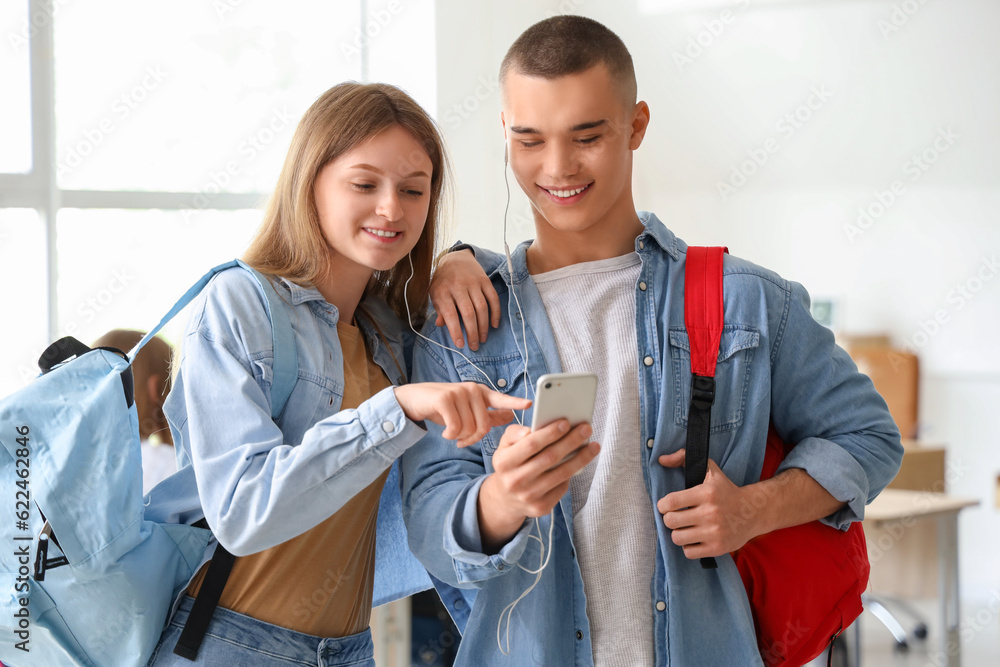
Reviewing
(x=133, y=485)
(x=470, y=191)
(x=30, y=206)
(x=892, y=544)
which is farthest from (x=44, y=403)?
(x=892, y=544)

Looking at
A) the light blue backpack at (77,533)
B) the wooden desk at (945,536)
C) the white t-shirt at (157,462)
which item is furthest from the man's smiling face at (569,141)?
the wooden desk at (945,536)

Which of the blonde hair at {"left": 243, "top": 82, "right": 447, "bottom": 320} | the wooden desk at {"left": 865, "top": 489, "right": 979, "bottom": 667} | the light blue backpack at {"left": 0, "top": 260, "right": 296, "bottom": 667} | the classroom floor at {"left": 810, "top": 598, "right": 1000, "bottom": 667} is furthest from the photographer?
the classroom floor at {"left": 810, "top": 598, "right": 1000, "bottom": 667}

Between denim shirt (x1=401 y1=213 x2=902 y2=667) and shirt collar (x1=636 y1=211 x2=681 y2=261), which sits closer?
denim shirt (x1=401 y1=213 x2=902 y2=667)

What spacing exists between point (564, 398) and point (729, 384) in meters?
0.39

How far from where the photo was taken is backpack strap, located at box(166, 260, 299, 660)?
1188 millimetres

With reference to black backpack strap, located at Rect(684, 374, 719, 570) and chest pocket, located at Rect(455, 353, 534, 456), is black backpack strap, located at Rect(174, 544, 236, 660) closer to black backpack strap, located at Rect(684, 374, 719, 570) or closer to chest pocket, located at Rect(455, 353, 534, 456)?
chest pocket, located at Rect(455, 353, 534, 456)

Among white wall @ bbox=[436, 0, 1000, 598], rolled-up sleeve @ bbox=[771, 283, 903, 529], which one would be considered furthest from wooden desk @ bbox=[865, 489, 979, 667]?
rolled-up sleeve @ bbox=[771, 283, 903, 529]

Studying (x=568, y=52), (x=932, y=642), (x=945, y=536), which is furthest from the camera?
(x=932, y=642)

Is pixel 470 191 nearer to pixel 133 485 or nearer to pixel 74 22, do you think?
pixel 74 22

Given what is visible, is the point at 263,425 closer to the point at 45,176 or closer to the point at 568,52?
the point at 568,52

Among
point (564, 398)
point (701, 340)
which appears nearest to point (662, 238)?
point (701, 340)

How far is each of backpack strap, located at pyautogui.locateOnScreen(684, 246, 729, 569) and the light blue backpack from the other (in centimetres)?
61

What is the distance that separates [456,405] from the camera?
1067mm

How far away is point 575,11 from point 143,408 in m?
3.85
